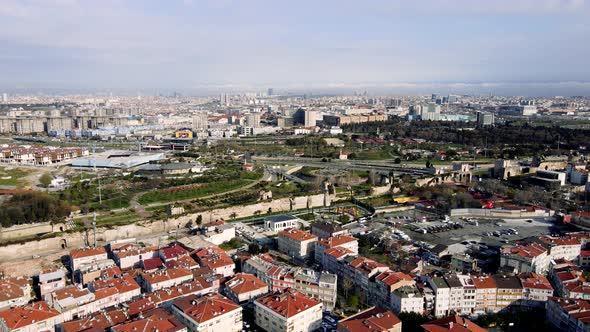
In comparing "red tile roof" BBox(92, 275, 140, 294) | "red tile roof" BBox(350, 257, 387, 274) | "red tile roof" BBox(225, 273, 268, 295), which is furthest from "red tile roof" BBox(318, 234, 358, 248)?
"red tile roof" BBox(92, 275, 140, 294)

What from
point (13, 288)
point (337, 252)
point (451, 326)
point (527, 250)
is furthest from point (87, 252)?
point (527, 250)

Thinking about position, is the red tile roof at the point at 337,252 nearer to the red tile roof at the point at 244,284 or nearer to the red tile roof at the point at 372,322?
the red tile roof at the point at 244,284

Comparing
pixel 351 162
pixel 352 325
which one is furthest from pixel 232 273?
pixel 351 162

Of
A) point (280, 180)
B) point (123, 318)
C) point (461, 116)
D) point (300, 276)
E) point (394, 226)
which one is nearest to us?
point (123, 318)

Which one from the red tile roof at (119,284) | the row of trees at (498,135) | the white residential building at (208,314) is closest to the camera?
the white residential building at (208,314)

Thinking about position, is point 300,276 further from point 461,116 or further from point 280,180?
point 461,116

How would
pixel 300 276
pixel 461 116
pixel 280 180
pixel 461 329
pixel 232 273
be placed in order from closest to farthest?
pixel 461 329, pixel 300 276, pixel 232 273, pixel 280 180, pixel 461 116

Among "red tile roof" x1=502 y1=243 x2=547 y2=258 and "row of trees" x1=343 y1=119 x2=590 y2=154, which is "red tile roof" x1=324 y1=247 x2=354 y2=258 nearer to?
"red tile roof" x1=502 y1=243 x2=547 y2=258

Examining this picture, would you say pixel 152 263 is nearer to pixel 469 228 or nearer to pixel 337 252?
pixel 337 252

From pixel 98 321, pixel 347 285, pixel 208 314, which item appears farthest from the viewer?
pixel 347 285

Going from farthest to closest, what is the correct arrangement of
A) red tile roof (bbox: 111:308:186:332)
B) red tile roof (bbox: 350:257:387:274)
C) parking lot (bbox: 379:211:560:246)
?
parking lot (bbox: 379:211:560:246) → red tile roof (bbox: 350:257:387:274) → red tile roof (bbox: 111:308:186:332)

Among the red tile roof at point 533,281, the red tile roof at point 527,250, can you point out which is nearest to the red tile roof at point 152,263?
the red tile roof at point 533,281
